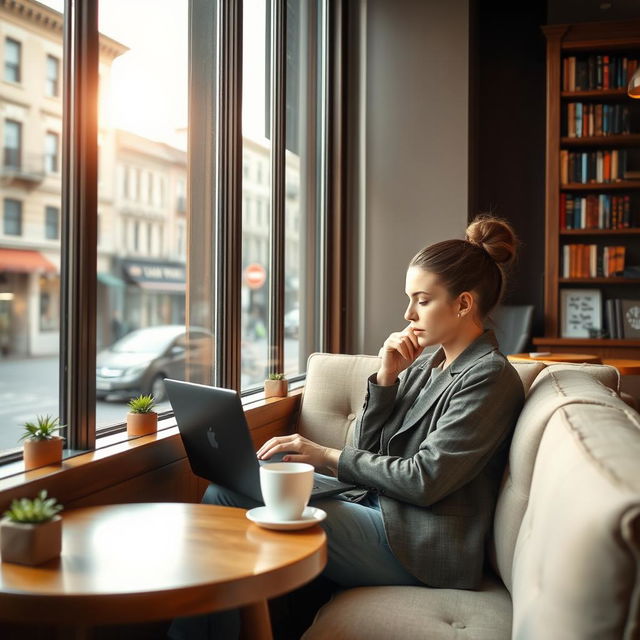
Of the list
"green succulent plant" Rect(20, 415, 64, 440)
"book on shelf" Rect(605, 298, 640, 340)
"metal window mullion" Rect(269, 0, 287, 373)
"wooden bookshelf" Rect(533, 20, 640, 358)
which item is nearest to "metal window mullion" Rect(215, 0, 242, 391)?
"metal window mullion" Rect(269, 0, 287, 373)

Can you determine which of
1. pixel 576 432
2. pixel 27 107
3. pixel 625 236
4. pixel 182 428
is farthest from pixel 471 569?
pixel 625 236

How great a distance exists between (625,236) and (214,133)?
3353 mm

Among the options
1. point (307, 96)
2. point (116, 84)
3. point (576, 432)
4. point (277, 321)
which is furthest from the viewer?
point (307, 96)

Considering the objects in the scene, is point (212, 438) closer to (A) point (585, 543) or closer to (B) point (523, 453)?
(B) point (523, 453)

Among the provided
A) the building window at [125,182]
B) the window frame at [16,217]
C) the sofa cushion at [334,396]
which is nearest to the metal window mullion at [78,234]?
the window frame at [16,217]

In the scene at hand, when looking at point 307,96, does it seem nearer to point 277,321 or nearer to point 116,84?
point 277,321

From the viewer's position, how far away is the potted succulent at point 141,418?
6.42 feet

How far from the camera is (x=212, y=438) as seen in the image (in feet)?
5.39

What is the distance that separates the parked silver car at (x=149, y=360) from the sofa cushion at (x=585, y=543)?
3.98ft

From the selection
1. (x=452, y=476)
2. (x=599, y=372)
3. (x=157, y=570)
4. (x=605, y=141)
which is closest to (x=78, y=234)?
(x=157, y=570)

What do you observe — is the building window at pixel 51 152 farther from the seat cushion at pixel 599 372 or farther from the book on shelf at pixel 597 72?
the book on shelf at pixel 597 72

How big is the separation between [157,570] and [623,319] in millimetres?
4311

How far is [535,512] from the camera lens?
4.20ft

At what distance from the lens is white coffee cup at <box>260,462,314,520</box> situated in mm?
1303
